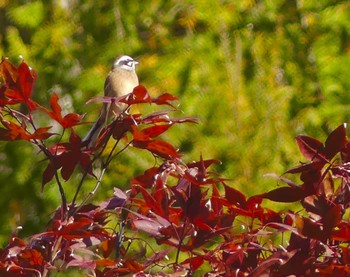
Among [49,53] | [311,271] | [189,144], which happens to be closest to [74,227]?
[311,271]

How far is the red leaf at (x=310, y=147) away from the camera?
159cm

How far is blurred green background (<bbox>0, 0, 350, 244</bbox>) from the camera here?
487 centimetres

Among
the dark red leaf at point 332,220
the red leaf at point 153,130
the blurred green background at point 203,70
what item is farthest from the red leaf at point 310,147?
the blurred green background at point 203,70

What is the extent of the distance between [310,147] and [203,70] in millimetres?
3376

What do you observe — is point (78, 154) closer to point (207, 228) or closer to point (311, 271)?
point (207, 228)

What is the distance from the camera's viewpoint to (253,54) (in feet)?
16.9

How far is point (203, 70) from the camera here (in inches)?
195

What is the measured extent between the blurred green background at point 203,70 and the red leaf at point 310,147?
124 inches

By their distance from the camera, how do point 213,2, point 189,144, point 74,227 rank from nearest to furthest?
point 74,227
point 189,144
point 213,2

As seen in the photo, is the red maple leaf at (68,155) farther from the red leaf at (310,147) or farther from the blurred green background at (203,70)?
the blurred green background at (203,70)

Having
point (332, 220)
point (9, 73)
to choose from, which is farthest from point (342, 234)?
point (9, 73)

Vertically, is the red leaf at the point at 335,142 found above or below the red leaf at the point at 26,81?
below

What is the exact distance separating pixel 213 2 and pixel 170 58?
17.9 inches

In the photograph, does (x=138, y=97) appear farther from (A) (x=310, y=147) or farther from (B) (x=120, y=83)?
(B) (x=120, y=83)
